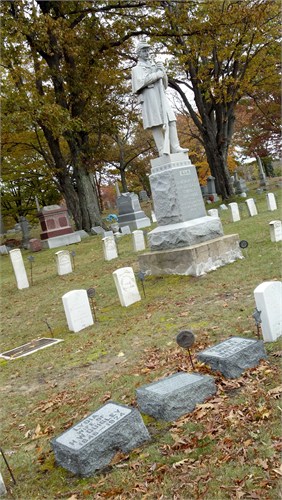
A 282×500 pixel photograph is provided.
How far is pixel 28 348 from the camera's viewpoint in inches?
275

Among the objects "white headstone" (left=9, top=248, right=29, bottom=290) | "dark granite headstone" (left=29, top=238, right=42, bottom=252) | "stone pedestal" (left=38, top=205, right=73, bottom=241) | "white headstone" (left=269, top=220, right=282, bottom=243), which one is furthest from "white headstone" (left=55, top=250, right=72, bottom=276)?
"dark granite headstone" (left=29, top=238, right=42, bottom=252)

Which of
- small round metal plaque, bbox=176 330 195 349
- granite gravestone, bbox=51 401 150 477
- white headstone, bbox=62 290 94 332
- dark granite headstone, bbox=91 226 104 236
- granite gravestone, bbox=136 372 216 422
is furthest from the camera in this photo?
dark granite headstone, bbox=91 226 104 236

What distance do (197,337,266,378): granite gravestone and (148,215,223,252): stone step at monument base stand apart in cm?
453

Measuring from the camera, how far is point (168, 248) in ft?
30.2

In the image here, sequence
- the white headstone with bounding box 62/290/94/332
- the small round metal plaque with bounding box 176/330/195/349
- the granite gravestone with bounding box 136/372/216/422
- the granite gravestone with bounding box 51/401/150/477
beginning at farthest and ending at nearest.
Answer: the white headstone with bounding box 62/290/94/332
the small round metal plaque with bounding box 176/330/195/349
the granite gravestone with bounding box 136/372/216/422
the granite gravestone with bounding box 51/401/150/477

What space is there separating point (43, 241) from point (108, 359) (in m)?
18.4

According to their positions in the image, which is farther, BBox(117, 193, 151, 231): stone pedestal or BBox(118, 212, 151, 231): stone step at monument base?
BBox(117, 193, 151, 231): stone pedestal

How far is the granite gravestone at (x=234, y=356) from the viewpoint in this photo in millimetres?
4145

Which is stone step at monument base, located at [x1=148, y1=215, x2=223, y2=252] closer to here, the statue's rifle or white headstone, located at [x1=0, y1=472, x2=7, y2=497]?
the statue's rifle

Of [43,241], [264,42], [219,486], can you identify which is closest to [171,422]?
[219,486]

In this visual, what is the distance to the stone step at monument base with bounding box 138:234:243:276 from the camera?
339 inches

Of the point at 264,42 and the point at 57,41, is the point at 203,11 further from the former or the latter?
the point at 57,41

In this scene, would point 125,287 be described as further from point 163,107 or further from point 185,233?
point 163,107

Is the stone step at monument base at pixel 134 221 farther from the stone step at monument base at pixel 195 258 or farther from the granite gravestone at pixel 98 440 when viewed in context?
the granite gravestone at pixel 98 440
